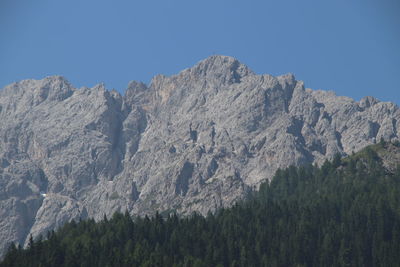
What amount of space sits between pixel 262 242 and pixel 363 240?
25267 mm

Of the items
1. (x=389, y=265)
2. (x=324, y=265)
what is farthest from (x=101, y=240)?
(x=389, y=265)

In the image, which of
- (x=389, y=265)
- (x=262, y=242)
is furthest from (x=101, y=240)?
(x=389, y=265)

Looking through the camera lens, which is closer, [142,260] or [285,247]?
[142,260]

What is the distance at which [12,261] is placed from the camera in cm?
18462

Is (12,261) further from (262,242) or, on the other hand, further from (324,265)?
(324,265)

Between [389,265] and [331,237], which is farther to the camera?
[331,237]

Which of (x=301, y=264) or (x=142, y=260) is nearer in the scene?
(x=142, y=260)

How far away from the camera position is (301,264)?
18988 cm

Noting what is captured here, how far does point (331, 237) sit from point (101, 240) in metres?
57.6

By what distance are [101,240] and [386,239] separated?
234ft

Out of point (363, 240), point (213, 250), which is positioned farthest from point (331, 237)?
point (213, 250)

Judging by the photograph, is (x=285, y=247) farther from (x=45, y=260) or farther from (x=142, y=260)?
(x=45, y=260)

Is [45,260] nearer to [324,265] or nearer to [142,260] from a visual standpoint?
[142,260]

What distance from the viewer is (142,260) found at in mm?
177000
